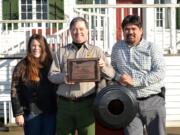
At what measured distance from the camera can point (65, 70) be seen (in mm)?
5590

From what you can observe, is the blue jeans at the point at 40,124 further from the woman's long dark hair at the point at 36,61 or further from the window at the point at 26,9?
the window at the point at 26,9

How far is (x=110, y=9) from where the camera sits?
11820 mm

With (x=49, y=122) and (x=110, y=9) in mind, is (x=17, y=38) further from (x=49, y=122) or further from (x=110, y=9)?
(x=49, y=122)

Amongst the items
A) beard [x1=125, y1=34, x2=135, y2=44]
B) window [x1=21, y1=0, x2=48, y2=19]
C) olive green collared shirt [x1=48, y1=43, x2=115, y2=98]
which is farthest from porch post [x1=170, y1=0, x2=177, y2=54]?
beard [x1=125, y1=34, x2=135, y2=44]

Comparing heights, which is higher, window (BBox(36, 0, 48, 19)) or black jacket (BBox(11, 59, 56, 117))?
window (BBox(36, 0, 48, 19))

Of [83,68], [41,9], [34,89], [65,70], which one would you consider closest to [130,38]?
[83,68]

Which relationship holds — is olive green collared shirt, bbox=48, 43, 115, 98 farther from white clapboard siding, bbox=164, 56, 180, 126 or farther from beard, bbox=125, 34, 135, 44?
white clapboard siding, bbox=164, 56, 180, 126

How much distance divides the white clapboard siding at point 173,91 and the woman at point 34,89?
5.54 meters

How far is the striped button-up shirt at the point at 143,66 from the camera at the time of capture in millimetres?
5422

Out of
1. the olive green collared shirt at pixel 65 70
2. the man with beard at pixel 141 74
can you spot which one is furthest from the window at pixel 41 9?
the man with beard at pixel 141 74

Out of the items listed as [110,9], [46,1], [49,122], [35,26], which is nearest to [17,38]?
[35,26]

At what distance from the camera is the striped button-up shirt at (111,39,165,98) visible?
213 inches

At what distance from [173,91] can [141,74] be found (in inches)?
235

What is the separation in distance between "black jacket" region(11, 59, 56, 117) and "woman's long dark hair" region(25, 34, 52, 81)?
0.16 ft
